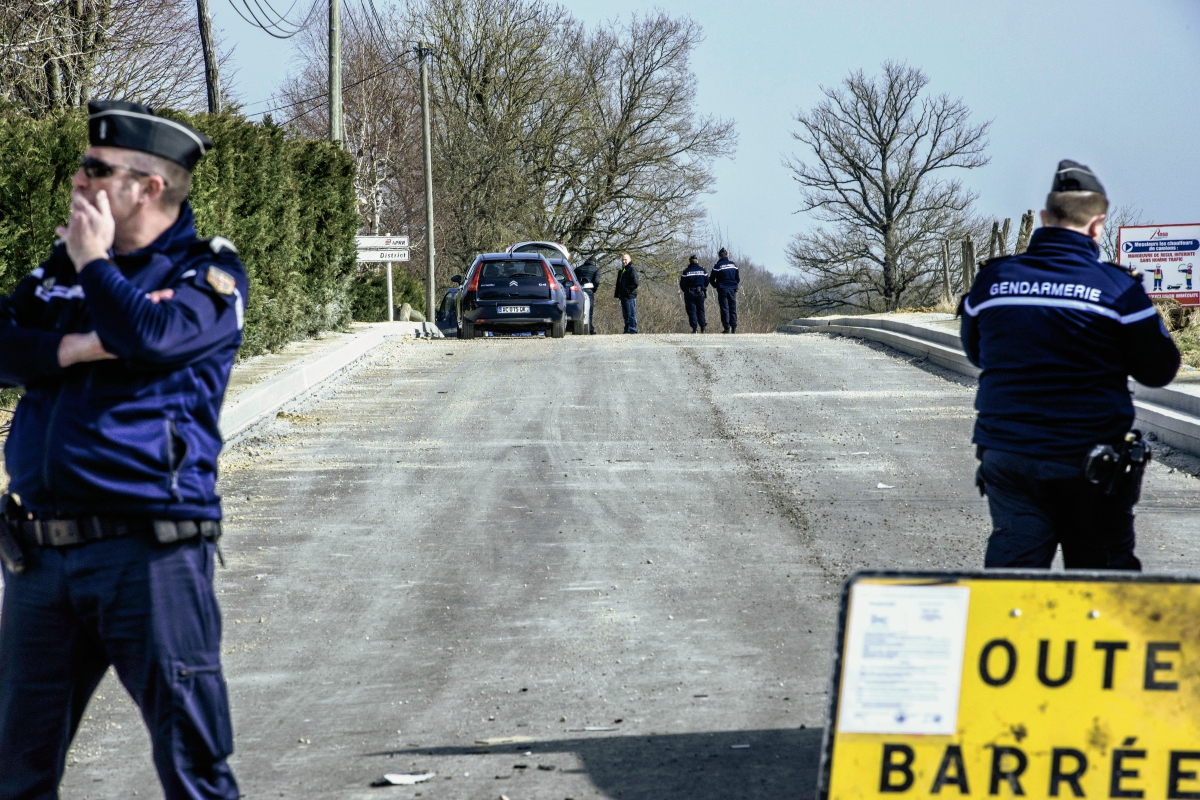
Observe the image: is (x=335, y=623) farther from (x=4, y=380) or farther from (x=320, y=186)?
(x=320, y=186)

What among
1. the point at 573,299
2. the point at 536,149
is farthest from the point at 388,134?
the point at 573,299

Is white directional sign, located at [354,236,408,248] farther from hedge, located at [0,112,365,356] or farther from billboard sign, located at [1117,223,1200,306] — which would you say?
billboard sign, located at [1117,223,1200,306]

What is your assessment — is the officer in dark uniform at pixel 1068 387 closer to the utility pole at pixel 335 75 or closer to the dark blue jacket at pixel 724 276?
the utility pole at pixel 335 75

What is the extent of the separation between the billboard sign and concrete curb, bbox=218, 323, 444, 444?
33.0ft

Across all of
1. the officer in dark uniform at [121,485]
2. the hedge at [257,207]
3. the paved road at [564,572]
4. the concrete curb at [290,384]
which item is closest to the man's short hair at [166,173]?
the officer in dark uniform at [121,485]

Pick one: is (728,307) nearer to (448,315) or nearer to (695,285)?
(695,285)

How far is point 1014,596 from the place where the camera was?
11.0ft

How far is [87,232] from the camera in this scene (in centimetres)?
292

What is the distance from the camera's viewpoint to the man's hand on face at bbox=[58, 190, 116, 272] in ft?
9.54

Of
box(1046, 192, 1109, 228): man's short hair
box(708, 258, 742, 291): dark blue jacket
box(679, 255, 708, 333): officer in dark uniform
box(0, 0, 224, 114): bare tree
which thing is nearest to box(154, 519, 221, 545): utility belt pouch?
box(1046, 192, 1109, 228): man's short hair

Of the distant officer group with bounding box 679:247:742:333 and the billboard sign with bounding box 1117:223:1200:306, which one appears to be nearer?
the billboard sign with bounding box 1117:223:1200:306

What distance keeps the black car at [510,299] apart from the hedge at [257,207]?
3.16 m

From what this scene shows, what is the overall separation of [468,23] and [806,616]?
46.0 meters

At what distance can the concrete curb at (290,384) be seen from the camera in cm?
1148
